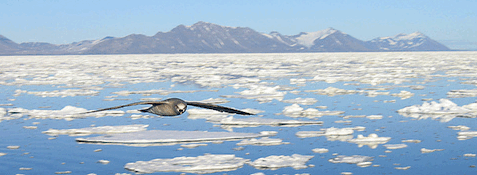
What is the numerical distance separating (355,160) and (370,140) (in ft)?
4.62

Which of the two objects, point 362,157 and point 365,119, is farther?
point 365,119

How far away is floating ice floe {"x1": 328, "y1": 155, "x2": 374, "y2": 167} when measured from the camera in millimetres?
6832

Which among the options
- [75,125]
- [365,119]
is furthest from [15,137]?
[365,119]

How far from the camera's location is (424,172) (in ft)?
21.0

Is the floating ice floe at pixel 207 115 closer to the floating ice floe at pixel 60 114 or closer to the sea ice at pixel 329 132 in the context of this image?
the floating ice floe at pixel 60 114

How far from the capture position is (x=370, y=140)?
27.2ft

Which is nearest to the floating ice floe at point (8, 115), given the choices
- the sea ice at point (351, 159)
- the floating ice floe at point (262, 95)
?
the floating ice floe at point (262, 95)

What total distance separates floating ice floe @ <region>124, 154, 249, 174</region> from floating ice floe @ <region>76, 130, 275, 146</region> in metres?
1.33

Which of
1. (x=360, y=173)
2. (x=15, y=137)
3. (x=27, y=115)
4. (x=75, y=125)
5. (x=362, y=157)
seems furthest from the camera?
(x=27, y=115)

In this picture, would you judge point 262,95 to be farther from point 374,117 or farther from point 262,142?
point 262,142

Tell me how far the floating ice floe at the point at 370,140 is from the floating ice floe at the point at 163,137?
149 centimetres

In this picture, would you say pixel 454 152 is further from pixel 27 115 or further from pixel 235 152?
pixel 27 115

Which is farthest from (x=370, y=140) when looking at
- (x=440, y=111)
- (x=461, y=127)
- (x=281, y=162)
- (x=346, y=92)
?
(x=346, y=92)

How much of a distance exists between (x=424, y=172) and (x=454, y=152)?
1294 mm
